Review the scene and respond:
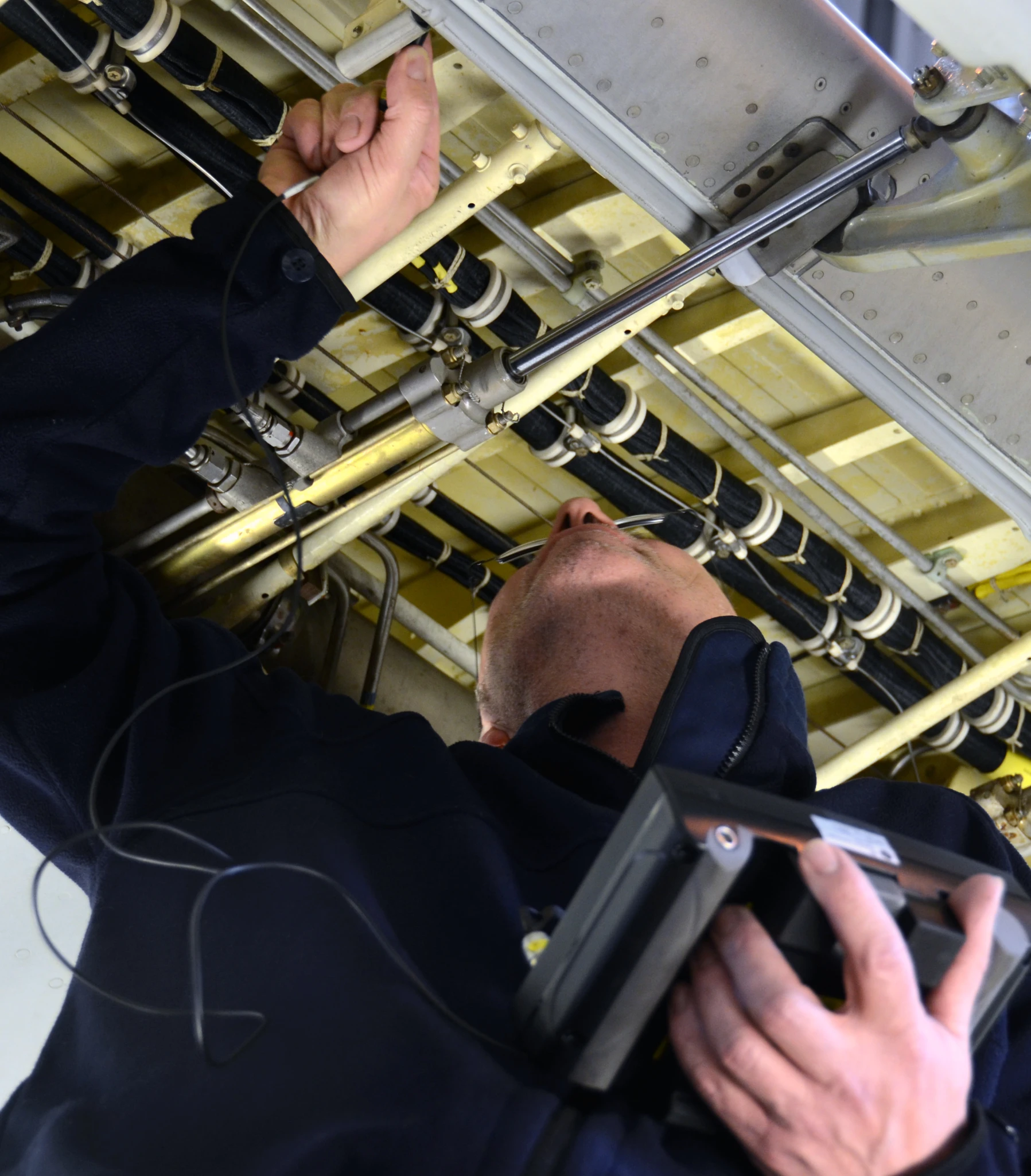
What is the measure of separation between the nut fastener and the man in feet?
0.17

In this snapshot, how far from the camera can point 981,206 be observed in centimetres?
105

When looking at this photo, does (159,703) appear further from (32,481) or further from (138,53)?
(138,53)

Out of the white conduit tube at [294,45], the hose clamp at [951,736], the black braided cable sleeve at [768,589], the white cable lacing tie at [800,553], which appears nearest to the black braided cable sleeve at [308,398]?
the black braided cable sleeve at [768,589]

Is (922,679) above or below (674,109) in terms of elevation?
above

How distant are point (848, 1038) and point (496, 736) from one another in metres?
0.97

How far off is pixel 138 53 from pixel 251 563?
0.65 meters

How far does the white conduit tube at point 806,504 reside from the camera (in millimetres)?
1707

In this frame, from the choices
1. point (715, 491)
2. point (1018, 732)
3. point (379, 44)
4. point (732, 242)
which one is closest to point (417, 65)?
point (379, 44)

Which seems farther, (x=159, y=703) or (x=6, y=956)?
(x=6, y=956)

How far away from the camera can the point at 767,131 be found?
115 cm

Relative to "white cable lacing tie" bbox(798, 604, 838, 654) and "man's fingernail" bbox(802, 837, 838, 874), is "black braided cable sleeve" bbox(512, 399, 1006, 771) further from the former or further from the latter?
"man's fingernail" bbox(802, 837, 838, 874)

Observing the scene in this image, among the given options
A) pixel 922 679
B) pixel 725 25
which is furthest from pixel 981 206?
pixel 922 679

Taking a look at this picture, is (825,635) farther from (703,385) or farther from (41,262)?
(41,262)

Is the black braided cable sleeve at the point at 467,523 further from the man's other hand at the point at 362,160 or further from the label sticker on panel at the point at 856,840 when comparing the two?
the label sticker on panel at the point at 856,840
